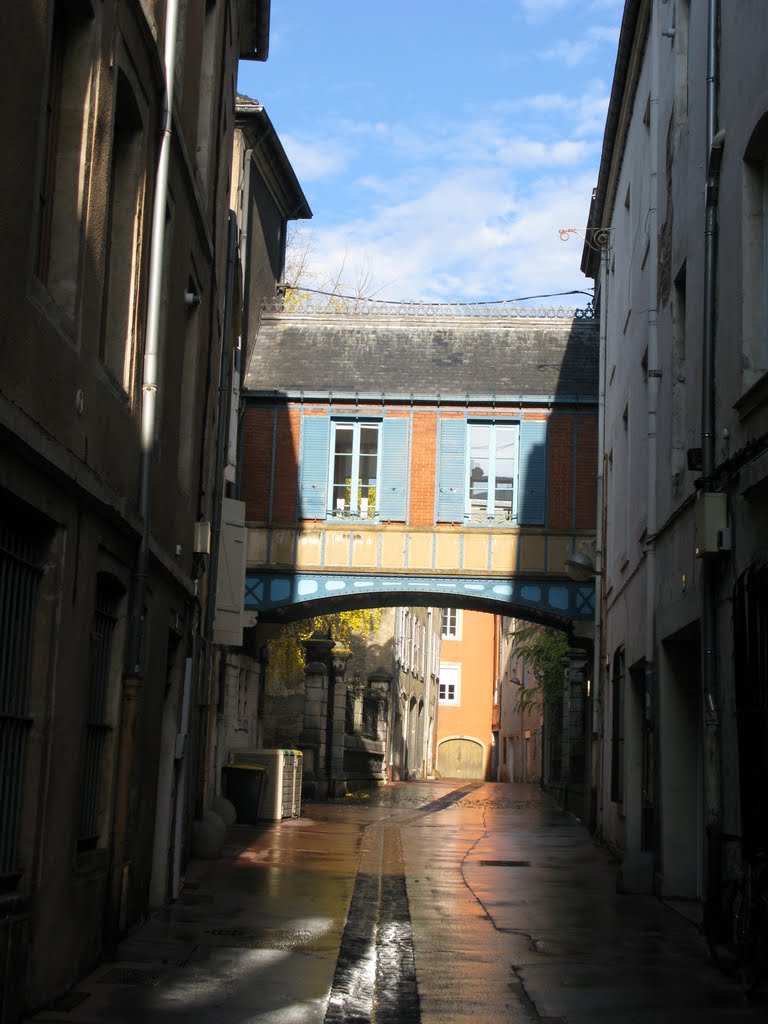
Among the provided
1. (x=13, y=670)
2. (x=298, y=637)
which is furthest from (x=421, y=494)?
(x=13, y=670)

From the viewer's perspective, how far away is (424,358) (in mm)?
26359

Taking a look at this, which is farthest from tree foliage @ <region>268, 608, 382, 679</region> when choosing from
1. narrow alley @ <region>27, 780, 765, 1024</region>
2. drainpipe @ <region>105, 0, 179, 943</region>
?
drainpipe @ <region>105, 0, 179, 943</region>

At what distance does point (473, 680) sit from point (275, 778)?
44319 mm

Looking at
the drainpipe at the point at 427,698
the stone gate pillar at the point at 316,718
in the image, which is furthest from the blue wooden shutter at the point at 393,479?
the drainpipe at the point at 427,698

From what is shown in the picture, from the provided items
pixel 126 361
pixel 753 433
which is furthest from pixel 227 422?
pixel 753 433

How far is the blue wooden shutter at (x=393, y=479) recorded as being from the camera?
24531 millimetres

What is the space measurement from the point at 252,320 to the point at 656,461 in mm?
14947

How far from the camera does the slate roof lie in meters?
25.3

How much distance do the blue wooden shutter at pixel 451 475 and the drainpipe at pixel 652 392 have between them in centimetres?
1028

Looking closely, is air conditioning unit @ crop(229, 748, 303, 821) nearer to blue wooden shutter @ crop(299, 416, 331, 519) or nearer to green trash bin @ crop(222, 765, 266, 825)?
green trash bin @ crop(222, 765, 266, 825)

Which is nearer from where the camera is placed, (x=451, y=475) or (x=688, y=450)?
(x=688, y=450)

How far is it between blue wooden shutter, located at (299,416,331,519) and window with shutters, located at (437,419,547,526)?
2155 millimetres

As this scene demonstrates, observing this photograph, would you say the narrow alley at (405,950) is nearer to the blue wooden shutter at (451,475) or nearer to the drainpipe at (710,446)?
the drainpipe at (710,446)

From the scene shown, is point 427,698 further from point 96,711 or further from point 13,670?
point 13,670
